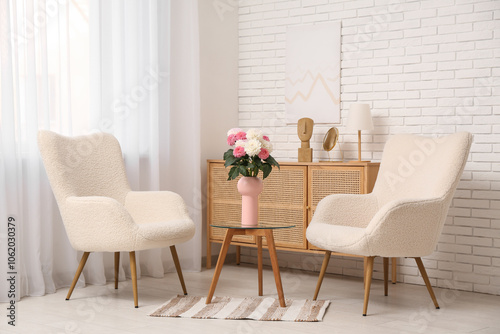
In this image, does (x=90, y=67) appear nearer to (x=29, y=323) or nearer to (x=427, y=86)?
(x=29, y=323)

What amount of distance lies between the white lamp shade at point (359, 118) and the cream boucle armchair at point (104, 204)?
4.27 feet

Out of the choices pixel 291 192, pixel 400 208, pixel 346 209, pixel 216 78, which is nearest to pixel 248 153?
pixel 346 209

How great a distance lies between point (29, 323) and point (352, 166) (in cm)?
226

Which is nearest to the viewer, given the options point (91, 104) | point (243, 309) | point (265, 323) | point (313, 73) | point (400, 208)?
point (265, 323)

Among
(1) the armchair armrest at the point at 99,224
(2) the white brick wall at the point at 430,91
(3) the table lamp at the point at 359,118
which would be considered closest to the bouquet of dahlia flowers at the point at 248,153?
(1) the armchair armrest at the point at 99,224

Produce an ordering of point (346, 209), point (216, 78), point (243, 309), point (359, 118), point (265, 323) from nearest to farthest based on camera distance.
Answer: point (265, 323)
point (243, 309)
point (346, 209)
point (359, 118)
point (216, 78)

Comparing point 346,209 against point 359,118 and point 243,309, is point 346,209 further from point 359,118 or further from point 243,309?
point 243,309

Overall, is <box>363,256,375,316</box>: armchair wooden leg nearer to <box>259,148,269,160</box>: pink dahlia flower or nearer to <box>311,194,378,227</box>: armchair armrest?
<box>311,194,378,227</box>: armchair armrest

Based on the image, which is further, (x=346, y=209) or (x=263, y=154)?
(x=346, y=209)

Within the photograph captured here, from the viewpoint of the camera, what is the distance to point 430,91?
15.0 ft

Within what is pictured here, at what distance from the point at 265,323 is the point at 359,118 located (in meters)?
1.73

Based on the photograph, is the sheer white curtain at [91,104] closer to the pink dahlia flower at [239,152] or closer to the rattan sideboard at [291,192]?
the rattan sideboard at [291,192]

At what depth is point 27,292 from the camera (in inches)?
159

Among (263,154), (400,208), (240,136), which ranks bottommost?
(400,208)
